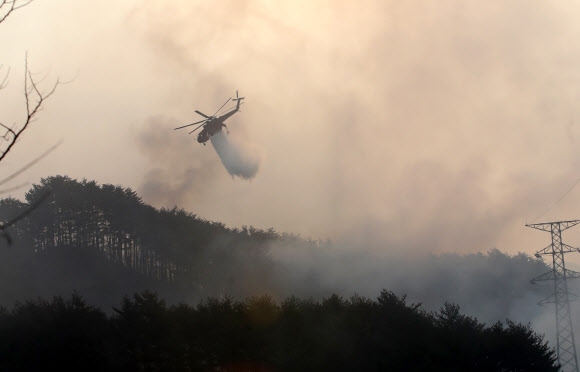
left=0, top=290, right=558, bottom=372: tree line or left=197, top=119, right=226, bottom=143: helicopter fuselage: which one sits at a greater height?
left=197, top=119, right=226, bottom=143: helicopter fuselage

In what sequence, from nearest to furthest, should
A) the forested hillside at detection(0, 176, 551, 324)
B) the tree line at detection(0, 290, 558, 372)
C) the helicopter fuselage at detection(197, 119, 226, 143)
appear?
the tree line at detection(0, 290, 558, 372)
the helicopter fuselage at detection(197, 119, 226, 143)
the forested hillside at detection(0, 176, 551, 324)

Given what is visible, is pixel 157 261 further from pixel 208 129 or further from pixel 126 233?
pixel 208 129

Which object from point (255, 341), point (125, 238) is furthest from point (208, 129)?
point (125, 238)

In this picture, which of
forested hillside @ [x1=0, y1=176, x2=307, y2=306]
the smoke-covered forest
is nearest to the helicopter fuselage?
the smoke-covered forest

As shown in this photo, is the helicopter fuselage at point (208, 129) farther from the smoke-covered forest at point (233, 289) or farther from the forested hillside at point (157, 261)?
the forested hillside at point (157, 261)

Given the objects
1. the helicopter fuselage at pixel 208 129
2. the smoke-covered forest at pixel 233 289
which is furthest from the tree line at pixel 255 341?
the helicopter fuselage at pixel 208 129

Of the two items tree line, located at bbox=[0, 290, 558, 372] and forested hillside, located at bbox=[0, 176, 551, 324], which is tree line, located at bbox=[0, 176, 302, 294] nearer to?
forested hillside, located at bbox=[0, 176, 551, 324]

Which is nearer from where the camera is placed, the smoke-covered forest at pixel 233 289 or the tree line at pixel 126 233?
the smoke-covered forest at pixel 233 289

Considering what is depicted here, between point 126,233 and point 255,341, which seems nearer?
point 255,341
